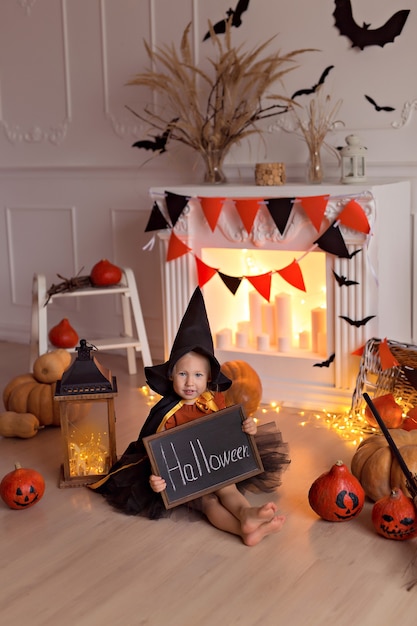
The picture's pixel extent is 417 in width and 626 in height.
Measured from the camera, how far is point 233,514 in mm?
2598

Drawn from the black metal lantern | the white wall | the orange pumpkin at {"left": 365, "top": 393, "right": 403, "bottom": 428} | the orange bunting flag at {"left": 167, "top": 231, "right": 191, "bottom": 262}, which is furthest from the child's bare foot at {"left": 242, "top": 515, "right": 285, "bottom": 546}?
the white wall

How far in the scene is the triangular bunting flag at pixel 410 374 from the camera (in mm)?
3316

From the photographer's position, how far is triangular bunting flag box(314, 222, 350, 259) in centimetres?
350

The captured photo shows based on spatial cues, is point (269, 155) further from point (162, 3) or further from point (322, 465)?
point (322, 465)

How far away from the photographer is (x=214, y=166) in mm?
4055

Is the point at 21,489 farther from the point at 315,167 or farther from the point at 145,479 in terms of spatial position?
the point at 315,167

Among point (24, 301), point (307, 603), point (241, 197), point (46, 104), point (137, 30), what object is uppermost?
point (137, 30)

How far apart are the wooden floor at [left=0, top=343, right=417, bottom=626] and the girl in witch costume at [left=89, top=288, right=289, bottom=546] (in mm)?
60

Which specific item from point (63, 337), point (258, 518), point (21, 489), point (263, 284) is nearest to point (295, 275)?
point (263, 284)

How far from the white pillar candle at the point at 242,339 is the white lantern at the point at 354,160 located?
2.82 feet

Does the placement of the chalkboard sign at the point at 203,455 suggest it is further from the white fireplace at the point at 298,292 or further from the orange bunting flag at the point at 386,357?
the white fireplace at the point at 298,292

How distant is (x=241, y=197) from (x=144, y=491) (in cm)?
153

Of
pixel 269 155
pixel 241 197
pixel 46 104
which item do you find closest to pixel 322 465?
pixel 241 197

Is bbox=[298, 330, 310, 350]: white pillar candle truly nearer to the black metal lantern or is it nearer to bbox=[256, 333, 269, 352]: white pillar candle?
bbox=[256, 333, 269, 352]: white pillar candle
